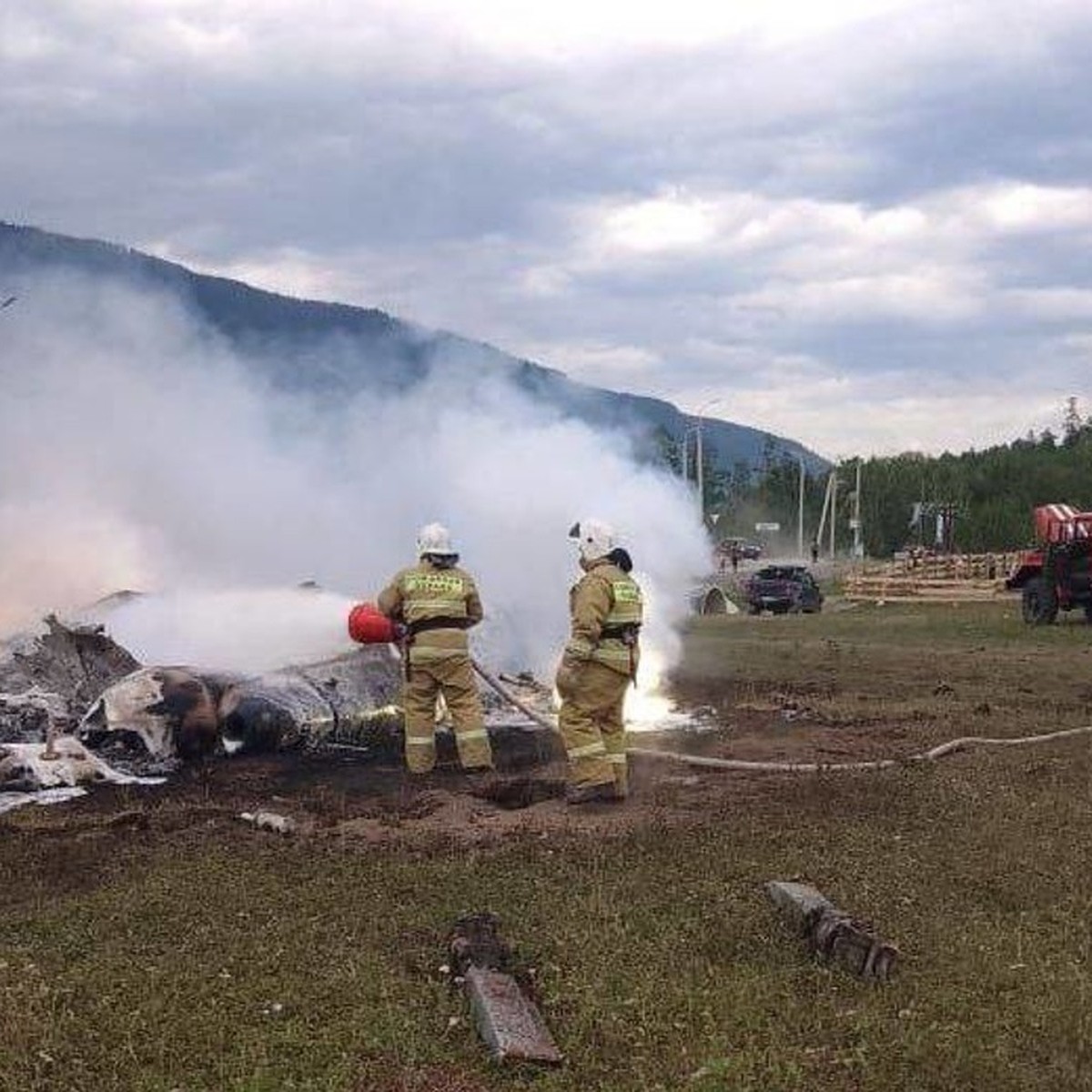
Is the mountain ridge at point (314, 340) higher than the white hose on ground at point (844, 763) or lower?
higher

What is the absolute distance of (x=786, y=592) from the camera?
33406 millimetres

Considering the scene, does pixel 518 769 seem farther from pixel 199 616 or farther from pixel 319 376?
pixel 319 376

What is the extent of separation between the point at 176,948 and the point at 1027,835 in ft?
15.9

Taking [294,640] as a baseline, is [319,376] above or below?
above

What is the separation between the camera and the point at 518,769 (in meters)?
10.6

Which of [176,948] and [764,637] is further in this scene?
[764,637]

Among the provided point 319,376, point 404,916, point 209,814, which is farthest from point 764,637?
point 404,916

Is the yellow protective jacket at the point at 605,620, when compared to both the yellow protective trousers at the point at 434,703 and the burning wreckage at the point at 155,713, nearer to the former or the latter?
the yellow protective trousers at the point at 434,703

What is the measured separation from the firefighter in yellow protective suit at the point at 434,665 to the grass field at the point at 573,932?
1.02 ft

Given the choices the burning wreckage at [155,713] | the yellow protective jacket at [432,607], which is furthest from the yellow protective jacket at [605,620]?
the burning wreckage at [155,713]

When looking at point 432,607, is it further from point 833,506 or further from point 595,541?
point 833,506

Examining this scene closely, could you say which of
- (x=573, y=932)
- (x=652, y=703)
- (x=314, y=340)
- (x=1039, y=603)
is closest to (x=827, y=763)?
(x=652, y=703)

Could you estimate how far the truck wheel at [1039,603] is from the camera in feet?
79.7

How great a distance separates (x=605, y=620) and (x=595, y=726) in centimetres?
75
